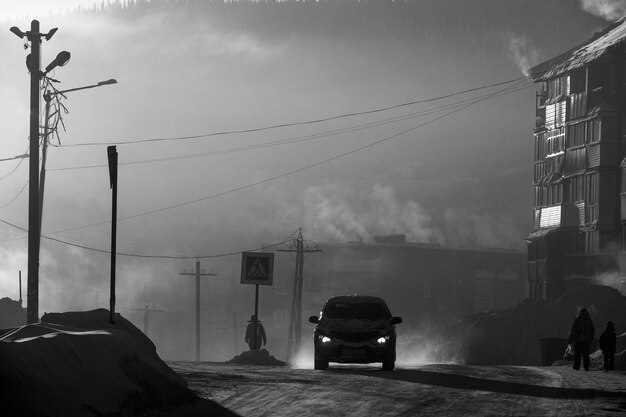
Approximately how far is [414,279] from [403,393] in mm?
116205

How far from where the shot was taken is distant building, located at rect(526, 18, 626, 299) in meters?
75.9

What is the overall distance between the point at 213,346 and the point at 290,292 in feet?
61.6

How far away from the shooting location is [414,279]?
134 metres

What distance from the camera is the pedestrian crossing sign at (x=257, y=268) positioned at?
32.4 meters

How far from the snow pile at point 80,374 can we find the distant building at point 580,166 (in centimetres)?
6097

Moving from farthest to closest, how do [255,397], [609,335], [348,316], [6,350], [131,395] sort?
[609,335]
[348,316]
[255,397]
[131,395]
[6,350]

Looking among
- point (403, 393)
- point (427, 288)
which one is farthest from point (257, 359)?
point (427, 288)

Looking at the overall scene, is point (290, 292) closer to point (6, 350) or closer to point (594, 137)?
point (594, 137)

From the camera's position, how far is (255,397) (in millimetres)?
17031

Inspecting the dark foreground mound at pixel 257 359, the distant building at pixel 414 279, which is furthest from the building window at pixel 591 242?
the distant building at pixel 414 279

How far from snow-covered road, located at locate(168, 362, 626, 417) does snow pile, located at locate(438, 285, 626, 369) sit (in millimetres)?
41658

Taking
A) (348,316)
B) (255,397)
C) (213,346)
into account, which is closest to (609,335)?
(348,316)

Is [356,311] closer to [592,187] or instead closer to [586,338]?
[586,338]

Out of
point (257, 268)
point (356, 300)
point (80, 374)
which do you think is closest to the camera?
point (80, 374)
